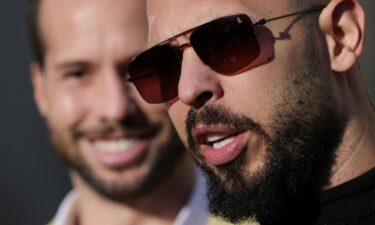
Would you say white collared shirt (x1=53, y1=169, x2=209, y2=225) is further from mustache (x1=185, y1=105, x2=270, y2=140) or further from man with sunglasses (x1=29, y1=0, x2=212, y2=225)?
mustache (x1=185, y1=105, x2=270, y2=140)

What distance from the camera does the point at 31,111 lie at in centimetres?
495

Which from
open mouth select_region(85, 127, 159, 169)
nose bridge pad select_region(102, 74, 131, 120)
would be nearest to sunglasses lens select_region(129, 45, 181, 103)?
nose bridge pad select_region(102, 74, 131, 120)

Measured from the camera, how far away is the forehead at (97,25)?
2803 millimetres

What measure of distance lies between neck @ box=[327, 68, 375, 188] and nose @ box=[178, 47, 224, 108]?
33 cm

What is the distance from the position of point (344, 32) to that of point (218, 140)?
1.39 ft

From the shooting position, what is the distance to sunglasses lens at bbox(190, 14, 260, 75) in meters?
1.74

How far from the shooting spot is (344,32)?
1.79 metres

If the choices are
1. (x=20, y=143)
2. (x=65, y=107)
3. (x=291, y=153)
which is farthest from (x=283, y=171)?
(x=20, y=143)

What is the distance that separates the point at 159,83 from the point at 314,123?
0.46 metres

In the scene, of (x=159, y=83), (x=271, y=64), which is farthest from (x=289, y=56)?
(x=159, y=83)

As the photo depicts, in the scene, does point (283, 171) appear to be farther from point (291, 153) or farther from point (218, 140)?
point (218, 140)

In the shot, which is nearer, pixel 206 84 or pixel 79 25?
pixel 206 84

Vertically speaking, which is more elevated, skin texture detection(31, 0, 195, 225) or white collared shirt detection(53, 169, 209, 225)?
skin texture detection(31, 0, 195, 225)

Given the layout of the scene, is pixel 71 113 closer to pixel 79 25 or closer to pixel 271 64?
pixel 79 25
